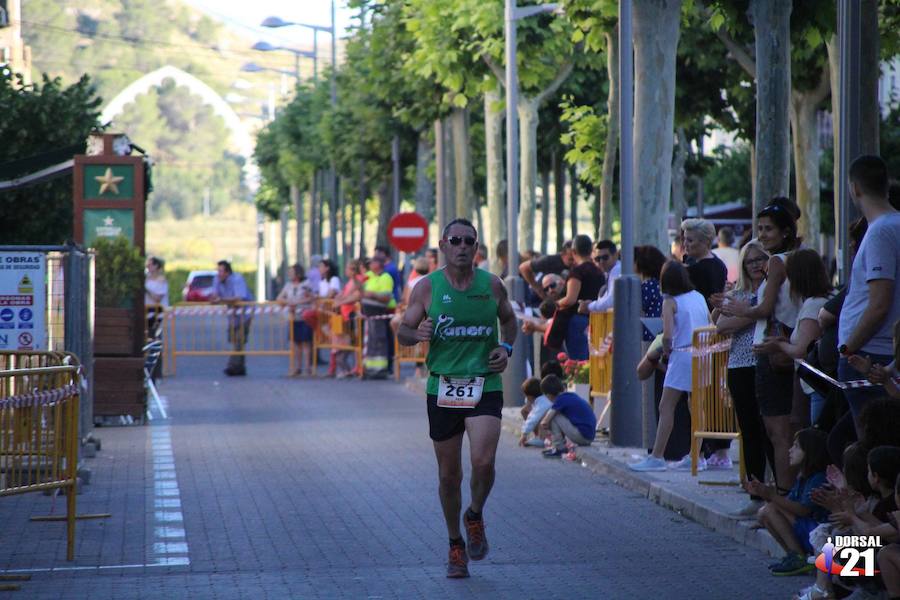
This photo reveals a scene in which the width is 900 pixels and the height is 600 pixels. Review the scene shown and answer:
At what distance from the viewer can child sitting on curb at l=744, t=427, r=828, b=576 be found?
31.1 ft

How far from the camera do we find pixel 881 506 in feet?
26.3

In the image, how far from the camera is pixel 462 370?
408 inches

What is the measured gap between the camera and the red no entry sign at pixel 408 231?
3488 centimetres

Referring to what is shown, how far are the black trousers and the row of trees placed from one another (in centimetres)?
329

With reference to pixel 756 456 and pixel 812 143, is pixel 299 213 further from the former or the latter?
pixel 756 456

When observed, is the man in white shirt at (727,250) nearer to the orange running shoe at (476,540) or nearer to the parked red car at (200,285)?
the orange running shoe at (476,540)

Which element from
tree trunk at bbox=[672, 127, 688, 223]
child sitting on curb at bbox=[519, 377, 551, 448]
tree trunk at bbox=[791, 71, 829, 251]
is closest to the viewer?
child sitting on curb at bbox=[519, 377, 551, 448]

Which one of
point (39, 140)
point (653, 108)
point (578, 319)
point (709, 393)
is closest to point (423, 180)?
point (39, 140)

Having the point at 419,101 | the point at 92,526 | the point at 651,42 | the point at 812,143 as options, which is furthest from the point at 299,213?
the point at 92,526

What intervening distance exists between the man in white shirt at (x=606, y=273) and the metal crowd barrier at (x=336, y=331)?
1215cm

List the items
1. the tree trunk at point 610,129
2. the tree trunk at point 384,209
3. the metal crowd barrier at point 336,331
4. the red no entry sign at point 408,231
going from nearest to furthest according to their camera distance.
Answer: the tree trunk at point 610,129
the metal crowd barrier at point 336,331
the red no entry sign at point 408,231
the tree trunk at point 384,209

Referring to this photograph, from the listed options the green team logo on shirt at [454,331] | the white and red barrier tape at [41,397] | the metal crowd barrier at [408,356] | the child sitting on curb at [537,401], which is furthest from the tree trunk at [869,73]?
the metal crowd barrier at [408,356]

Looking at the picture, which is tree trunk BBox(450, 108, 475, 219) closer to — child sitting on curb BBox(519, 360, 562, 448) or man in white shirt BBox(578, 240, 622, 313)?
man in white shirt BBox(578, 240, 622, 313)

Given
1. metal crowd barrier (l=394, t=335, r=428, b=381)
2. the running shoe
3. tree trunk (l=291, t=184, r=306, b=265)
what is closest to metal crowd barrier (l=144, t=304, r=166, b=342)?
metal crowd barrier (l=394, t=335, r=428, b=381)
